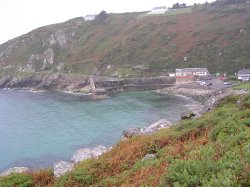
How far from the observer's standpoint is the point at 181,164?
437 inches

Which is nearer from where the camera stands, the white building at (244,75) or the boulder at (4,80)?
the white building at (244,75)

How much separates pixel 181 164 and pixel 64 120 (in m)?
62.3

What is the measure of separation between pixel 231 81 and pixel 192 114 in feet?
183

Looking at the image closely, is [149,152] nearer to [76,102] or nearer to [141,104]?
[141,104]

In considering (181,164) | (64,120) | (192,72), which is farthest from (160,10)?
(181,164)

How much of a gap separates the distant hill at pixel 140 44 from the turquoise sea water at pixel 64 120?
2544cm

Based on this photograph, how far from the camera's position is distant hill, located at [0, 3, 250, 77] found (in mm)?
115000

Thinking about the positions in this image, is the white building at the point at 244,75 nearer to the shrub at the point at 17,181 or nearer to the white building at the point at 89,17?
the shrub at the point at 17,181

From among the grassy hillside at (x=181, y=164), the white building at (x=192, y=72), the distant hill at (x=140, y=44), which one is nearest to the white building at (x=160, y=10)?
the distant hill at (x=140, y=44)

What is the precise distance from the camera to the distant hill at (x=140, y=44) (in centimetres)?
11500

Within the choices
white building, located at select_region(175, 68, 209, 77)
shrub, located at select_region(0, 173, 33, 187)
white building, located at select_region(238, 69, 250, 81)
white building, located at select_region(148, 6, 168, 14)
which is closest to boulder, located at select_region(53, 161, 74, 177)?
shrub, located at select_region(0, 173, 33, 187)

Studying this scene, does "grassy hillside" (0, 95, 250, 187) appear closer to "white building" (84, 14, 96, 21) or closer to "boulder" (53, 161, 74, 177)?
"boulder" (53, 161, 74, 177)

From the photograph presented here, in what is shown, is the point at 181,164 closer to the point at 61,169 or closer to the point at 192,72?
the point at 61,169

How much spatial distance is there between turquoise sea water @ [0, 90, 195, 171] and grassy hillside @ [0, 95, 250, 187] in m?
25.6
